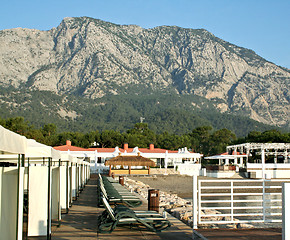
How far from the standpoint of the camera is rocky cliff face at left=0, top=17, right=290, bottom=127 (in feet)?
408

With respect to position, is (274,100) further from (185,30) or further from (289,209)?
(289,209)

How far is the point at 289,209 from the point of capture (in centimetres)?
546

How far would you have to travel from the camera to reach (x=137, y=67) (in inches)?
5251

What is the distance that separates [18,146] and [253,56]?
16510cm

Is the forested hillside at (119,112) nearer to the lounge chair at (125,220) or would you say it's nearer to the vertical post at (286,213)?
the lounge chair at (125,220)

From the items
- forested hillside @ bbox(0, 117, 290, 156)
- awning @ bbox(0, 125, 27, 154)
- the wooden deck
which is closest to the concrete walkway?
the wooden deck

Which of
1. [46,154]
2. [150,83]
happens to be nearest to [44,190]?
[46,154]

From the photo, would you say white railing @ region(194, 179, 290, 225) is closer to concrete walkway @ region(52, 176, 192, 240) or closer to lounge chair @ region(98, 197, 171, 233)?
concrete walkway @ region(52, 176, 192, 240)

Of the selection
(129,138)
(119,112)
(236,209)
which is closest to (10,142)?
(236,209)

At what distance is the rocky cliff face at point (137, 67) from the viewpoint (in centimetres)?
12444

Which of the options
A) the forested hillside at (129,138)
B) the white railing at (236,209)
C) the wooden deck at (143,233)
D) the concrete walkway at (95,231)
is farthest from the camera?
the forested hillside at (129,138)

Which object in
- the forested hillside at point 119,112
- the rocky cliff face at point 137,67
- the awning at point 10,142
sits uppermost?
the rocky cliff face at point 137,67

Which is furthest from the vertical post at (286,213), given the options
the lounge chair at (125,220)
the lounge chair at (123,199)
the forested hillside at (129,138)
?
the forested hillside at (129,138)

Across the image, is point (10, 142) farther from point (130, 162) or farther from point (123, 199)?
point (130, 162)
